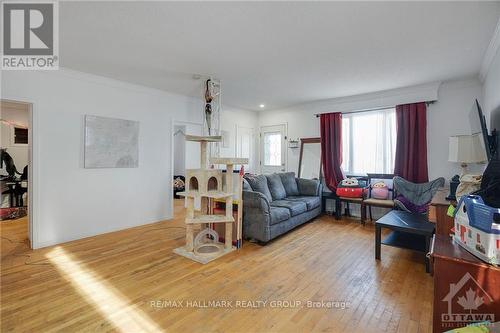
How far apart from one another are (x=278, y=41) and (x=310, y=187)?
3.05m

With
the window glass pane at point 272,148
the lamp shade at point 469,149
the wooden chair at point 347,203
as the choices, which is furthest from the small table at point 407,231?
the window glass pane at point 272,148

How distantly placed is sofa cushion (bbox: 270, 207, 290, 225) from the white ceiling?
2.01 m

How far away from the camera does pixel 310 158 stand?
18.2ft

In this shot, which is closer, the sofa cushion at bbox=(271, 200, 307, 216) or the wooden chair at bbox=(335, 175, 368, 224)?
the sofa cushion at bbox=(271, 200, 307, 216)

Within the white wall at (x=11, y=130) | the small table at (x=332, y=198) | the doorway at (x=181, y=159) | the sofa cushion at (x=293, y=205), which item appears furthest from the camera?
the doorway at (x=181, y=159)

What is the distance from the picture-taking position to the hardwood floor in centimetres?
176

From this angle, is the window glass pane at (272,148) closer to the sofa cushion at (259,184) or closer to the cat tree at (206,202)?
the sofa cushion at (259,184)

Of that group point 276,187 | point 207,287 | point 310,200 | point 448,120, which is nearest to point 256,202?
point 276,187

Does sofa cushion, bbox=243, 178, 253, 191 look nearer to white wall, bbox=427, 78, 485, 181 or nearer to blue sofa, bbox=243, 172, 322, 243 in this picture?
blue sofa, bbox=243, 172, 322, 243

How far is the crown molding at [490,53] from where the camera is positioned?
2.39m

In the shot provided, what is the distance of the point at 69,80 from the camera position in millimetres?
3359

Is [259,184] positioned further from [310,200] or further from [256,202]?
[310,200]

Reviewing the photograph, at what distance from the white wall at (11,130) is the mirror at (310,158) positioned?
20.4ft

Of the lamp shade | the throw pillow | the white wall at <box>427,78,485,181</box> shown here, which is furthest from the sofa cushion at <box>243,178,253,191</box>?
the white wall at <box>427,78,485,181</box>
